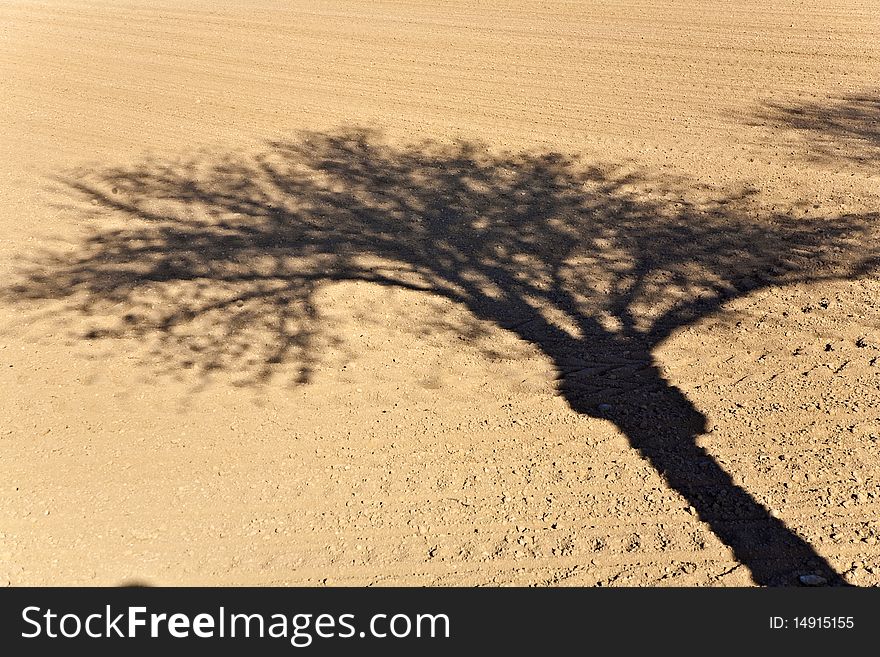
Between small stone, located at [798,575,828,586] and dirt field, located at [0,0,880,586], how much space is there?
0.9 inches

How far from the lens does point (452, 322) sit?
8141mm

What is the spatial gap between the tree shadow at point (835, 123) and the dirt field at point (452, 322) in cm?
7

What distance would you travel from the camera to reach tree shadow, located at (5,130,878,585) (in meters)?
7.42

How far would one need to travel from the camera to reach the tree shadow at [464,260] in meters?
7.42

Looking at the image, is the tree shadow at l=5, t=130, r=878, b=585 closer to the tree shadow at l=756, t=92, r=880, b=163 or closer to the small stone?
the small stone

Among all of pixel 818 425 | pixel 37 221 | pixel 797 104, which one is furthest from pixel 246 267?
pixel 797 104

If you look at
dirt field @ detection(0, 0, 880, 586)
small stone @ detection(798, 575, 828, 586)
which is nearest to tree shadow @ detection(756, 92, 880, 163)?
dirt field @ detection(0, 0, 880, 586)

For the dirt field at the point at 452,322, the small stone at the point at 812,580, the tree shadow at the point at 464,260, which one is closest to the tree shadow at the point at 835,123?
the dirt field at the point at 452,322

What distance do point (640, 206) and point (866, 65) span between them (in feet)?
20.3

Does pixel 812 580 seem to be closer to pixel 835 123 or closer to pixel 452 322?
pixel 452 322

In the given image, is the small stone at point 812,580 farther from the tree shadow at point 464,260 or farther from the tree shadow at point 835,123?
the tree shadow at point 835,123

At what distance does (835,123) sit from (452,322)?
6987mm

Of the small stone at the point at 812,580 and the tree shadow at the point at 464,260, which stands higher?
the tree shadow at the point at 464,260

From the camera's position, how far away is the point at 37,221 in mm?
10328
